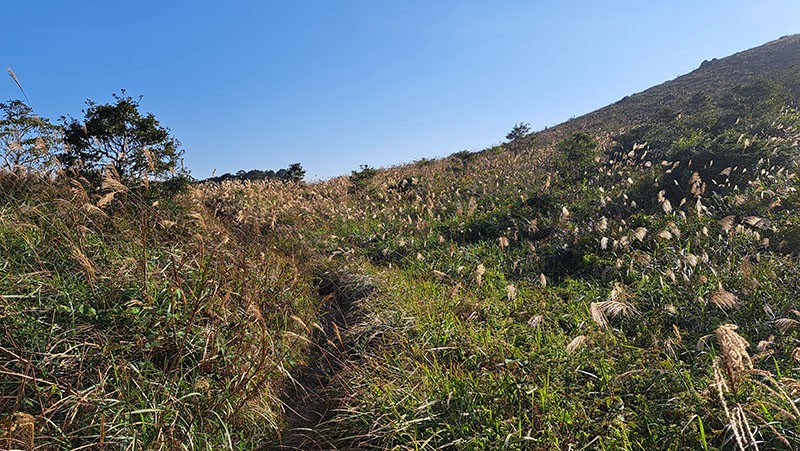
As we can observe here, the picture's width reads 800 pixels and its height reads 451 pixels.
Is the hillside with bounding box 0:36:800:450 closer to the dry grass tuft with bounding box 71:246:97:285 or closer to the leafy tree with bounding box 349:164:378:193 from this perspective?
the dry grass tuft with bounding box 71:246:97:285

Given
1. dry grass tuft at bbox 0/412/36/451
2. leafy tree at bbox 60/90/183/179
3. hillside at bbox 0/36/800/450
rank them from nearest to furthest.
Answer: dry grass tuft at bbox 0/412/36/451 → hillside at bbox 0/36/800/450 → leafy tree at bbox 60/90/183/179

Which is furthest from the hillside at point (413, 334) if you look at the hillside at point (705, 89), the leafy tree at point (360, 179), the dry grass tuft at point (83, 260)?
the hillside at point (705, 89)

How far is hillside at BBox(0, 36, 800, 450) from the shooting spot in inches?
101

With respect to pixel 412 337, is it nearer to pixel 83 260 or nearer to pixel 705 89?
pixel 83 260

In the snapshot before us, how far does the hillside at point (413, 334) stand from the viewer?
2568mm

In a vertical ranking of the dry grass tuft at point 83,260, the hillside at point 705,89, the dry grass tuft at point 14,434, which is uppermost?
the hillside at point 705,89

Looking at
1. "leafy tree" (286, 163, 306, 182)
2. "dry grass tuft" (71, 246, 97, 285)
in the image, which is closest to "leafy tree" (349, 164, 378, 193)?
"leafy tree" (286, 163, 306, 182)

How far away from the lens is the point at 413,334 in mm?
4105

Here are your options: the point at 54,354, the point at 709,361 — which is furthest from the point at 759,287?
the point at 54,354

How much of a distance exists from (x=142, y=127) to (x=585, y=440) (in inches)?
341

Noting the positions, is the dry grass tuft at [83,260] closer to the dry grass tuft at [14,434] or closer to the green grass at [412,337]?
the green grass at [412,337]

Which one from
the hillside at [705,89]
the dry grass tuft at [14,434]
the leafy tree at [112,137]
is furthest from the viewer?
the hillside at [705,89]

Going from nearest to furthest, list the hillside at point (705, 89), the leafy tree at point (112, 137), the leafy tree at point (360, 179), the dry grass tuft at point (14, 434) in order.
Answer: the dry grass tuft at point (14, 434) < the leafy tree at point (112, 137) < the leafy tree at point (360, 179) < the hillside at point (705, 89)

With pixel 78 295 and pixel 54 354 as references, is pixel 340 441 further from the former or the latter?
pixel 78 295
